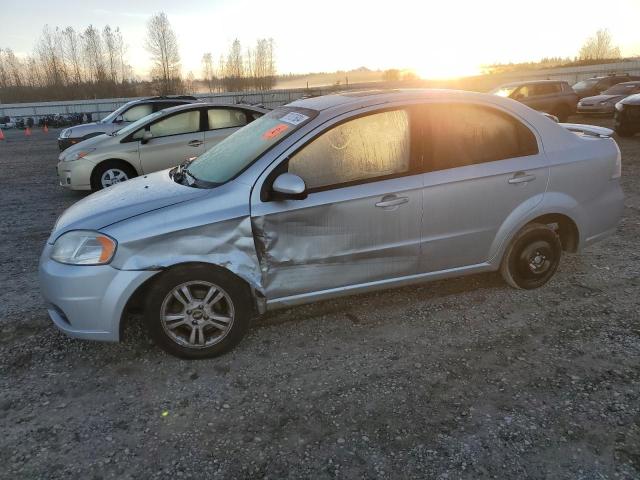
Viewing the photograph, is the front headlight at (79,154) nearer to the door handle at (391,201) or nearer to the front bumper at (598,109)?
the door handle at (391,201)

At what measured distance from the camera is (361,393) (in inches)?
113

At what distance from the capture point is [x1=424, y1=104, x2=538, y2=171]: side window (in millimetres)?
3488

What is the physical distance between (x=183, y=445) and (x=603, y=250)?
14.7 feet

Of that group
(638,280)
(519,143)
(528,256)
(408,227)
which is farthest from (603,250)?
(408,227)

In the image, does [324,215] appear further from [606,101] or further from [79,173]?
[606,101]

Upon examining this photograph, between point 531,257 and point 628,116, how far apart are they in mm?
10674

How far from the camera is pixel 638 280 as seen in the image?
4.21m

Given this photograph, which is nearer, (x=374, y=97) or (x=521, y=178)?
(x=374, y=97)

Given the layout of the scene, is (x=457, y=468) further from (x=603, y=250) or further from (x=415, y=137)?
(x=603, y=250)

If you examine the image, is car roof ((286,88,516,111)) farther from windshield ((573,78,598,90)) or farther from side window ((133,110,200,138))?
windshield ((573,78,598,90))

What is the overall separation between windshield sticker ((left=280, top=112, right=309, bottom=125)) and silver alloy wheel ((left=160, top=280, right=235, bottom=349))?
1292mm

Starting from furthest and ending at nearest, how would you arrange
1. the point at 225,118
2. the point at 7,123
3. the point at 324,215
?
the point at 7,123 < the point at 225,118 < the point at 324,215

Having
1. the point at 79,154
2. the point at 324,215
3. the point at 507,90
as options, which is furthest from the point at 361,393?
the point at 507,90

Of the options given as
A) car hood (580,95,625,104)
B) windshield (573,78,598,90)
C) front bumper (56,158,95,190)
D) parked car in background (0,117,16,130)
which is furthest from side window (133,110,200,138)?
parked car in background (0,117,16,130)
